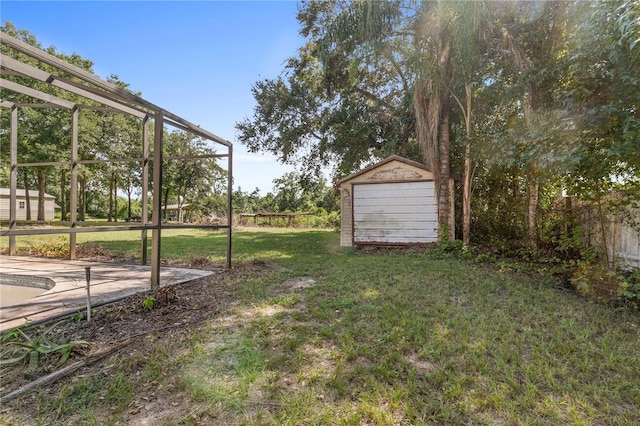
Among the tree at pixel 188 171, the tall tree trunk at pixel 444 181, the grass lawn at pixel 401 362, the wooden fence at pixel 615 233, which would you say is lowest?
the grass lawn at pixel 401 362

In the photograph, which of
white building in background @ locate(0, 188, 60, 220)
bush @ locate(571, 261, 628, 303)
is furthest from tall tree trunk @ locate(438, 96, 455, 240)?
white building in background @ locate(0, 188, 60, 220)

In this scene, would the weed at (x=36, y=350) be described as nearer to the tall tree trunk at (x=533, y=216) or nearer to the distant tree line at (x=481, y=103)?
the distant tree line at (x=481, y=103)

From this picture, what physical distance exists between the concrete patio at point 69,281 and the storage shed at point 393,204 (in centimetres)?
463

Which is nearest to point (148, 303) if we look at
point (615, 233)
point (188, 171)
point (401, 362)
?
point (401, 362)

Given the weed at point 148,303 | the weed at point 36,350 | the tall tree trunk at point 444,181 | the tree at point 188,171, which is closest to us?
the weed at point 36,350

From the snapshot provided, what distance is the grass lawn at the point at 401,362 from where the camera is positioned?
5.43 ft

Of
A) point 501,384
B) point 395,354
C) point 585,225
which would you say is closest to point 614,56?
point 585,225

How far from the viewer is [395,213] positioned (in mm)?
7980

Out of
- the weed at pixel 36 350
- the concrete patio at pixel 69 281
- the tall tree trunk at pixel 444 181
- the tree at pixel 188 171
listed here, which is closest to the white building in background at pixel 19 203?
the tree at pixel 188 171

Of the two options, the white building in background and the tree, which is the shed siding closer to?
the white building in background

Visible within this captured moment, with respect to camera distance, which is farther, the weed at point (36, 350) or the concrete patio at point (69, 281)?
the concrete patio at point (69, 281)

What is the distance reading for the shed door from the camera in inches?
301

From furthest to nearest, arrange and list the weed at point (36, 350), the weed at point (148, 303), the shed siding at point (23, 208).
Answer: the shed siding at point (23, 208) < the weed at point (148, 303) < the weed at point (36, 350)

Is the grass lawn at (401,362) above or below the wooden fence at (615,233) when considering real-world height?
below
